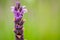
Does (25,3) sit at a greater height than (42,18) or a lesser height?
greater

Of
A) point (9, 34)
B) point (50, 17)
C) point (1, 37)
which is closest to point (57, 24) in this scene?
point (50, 17)

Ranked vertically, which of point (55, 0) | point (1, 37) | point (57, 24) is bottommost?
point (1, 37)

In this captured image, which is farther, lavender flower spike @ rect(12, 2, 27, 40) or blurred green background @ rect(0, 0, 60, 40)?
blurred green background @ rect(0, 0, 60, 40)

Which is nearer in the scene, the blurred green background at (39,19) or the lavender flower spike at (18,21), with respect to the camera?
the lavender flower spike at (18,21)

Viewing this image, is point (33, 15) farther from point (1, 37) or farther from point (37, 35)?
point (1, 37)

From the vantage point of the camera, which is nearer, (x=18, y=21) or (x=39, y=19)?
(x=18, y=21)

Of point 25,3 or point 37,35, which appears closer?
point 25,3

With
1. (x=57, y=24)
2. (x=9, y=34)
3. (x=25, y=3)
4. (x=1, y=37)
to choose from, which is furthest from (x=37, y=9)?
(x=1, y=37)
